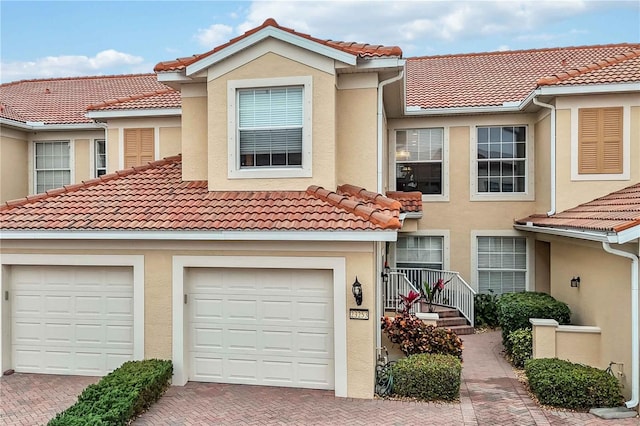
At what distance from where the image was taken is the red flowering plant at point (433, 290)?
45.2 ft

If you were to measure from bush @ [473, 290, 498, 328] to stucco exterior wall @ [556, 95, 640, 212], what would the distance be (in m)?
3.76

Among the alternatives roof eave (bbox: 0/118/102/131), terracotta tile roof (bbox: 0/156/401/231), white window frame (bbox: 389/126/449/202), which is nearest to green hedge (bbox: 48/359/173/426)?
terracotta tile roof (bbox: 0/156/401/231)

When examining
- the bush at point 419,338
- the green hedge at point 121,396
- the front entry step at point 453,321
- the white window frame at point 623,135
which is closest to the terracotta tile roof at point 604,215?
the white window frame at point 623,135

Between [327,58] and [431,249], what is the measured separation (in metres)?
8.46

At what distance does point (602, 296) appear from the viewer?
9.22 meters

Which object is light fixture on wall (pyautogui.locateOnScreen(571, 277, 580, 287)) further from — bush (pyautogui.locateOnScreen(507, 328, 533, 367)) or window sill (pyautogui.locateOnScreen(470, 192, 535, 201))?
window sill (pyautogui.locateOnScreen(470, 192, 535, 201))

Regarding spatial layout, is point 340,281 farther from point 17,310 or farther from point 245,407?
point 17,310

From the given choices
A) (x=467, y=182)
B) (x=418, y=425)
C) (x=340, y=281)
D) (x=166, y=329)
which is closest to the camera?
(x=418, y=425)

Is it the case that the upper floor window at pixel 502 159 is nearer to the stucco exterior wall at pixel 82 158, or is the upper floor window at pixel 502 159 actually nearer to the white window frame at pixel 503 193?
the white window frame at pixel 503 193

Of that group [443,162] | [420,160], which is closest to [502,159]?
[443,162]

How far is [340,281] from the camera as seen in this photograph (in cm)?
832

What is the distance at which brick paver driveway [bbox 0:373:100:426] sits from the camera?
738 centimetres

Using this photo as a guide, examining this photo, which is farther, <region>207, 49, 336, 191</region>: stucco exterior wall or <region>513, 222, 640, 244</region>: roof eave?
<region>207, 49, 336, 191</region>: stucco exterior wall

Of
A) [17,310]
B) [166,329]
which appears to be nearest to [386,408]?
[166,329]
